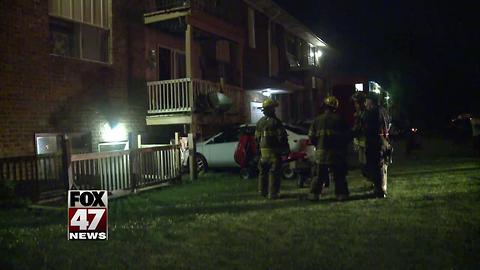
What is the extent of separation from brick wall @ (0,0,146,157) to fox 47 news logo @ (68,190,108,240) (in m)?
5.23

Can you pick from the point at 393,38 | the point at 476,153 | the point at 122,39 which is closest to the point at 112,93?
the point at 122,39

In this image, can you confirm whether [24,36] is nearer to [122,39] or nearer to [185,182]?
[122,39]

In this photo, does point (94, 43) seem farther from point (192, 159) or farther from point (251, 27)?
point (251, 27)

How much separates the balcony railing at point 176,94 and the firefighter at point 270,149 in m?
5.44

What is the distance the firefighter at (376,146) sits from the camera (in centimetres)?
845

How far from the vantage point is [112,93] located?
12914 millimetres

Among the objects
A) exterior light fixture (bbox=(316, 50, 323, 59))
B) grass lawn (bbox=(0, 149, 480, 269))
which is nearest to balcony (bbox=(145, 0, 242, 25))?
grass lawn (bbox=(0, 149, 480, 269))

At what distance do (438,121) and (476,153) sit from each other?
2711 centimetres

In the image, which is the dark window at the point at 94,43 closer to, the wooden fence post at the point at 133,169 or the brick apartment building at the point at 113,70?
the brick apartment building at the point at 113,70

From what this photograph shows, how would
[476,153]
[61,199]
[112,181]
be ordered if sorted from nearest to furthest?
[61,199], [112,181], [476,153]

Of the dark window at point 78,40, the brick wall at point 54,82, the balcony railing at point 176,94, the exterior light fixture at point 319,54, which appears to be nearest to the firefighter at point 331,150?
the brick wall at point 54,82

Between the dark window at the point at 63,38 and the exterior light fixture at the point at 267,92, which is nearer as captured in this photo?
→ the dark window at the point at 63,38

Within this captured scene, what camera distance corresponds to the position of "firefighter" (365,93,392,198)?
8453 mm

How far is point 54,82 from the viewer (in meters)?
11.0
